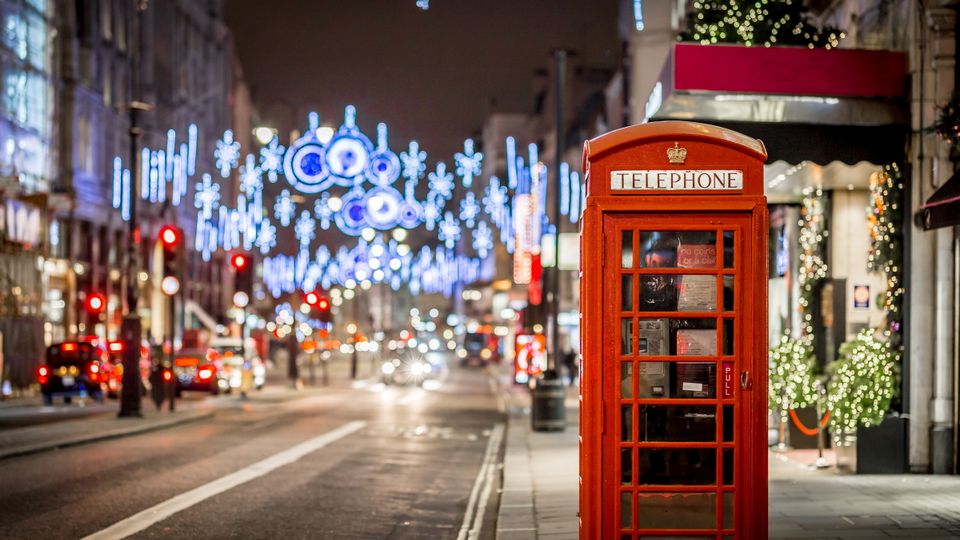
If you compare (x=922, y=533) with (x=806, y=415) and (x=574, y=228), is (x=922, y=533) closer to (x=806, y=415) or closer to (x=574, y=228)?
(x=806, y=415)

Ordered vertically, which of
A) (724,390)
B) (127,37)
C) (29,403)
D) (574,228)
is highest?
(127,37)

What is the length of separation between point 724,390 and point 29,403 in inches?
1228

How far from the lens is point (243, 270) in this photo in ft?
133

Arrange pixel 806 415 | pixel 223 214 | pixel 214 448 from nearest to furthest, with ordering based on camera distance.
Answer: pixel 806 415 → pixel 214 448 → pixel 223 214

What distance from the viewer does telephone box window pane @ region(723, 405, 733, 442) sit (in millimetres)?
8562

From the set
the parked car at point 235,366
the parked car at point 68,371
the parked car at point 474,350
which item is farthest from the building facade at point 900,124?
the parked car at point 474,350

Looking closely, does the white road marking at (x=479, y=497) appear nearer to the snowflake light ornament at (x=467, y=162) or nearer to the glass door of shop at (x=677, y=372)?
the glass door of shop at (x=677, y=372)

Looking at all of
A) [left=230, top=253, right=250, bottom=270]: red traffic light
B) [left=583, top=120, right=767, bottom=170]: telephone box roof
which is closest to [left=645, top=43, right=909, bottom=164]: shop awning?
[left=583, top=120, right=767, bottom=170]: telephone box roof

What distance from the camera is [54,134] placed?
4544cm

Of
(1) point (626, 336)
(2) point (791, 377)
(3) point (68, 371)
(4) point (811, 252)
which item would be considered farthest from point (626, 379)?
(3) point (68, 371)

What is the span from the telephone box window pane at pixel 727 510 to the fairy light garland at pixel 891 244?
7740mm

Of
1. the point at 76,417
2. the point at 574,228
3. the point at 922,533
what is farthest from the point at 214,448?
the point at 574,228

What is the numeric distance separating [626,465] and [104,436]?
15250mm

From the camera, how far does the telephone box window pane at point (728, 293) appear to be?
28.0 ft
